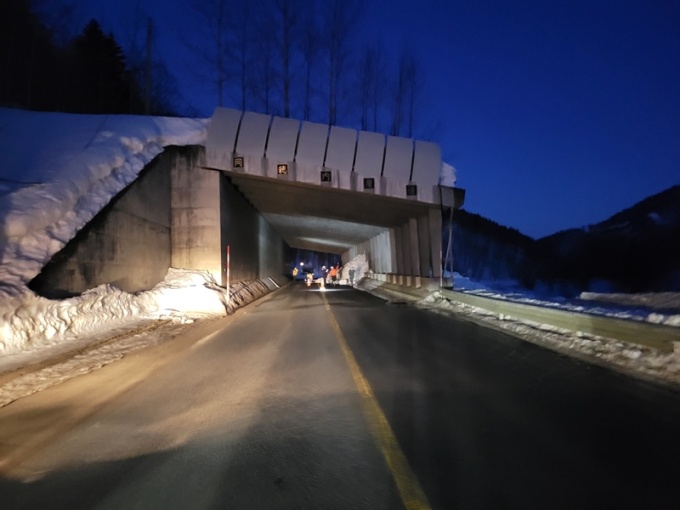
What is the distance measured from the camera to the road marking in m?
3.82

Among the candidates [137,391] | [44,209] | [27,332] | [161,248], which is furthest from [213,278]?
[137,391]

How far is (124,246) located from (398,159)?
502 inches

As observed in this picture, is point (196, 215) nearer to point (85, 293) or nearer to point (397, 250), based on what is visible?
point (85, 293)

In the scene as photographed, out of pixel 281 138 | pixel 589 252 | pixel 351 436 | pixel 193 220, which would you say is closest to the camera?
pixel 351 436

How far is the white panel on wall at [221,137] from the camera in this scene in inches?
874

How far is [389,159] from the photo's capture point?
23.5 metres

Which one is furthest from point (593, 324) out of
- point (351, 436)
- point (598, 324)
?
point (351, 436)

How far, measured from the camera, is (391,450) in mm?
4785

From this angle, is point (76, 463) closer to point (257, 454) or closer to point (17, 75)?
point (257, 454)

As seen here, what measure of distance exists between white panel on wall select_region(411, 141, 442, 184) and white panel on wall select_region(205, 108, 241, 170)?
27.3 feet

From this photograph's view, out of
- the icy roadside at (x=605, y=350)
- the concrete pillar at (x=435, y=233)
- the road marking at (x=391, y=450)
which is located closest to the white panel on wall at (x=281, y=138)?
the concrete pillar at (x=435, y=233)

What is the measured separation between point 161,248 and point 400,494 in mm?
18428

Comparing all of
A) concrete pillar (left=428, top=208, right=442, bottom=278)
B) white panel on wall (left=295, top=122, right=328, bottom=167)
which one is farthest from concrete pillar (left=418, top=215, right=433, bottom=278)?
white panel on wall (left=295, top=122, right=328, bottom=167)

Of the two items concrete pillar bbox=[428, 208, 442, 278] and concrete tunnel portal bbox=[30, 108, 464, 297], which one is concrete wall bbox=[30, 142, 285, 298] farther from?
concrete pillar bbox=[428, 208, 442, 278]
